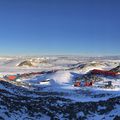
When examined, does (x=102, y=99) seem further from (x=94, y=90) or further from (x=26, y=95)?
(x=26, y=95)

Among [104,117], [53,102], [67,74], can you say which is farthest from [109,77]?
[104,117]

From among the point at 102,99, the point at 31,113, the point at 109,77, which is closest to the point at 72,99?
the point at 102,99

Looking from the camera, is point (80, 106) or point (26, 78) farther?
point (26, 78)

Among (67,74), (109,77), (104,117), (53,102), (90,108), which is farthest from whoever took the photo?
(67,74)

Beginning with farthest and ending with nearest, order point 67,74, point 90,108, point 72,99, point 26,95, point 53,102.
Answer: point 67,74 < point 26,95 < point 72,99 < point 53,102 < point 90,108

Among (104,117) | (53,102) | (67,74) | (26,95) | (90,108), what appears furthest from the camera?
(67,74)

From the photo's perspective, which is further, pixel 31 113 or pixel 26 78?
pixel 26 78

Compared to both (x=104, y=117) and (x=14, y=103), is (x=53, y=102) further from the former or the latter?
(x=104, y=117)

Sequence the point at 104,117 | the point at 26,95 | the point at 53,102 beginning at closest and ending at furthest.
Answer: the point at 104,117, the point at 53,102, the point at 26,95

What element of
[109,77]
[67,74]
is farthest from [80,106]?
[67,74]
